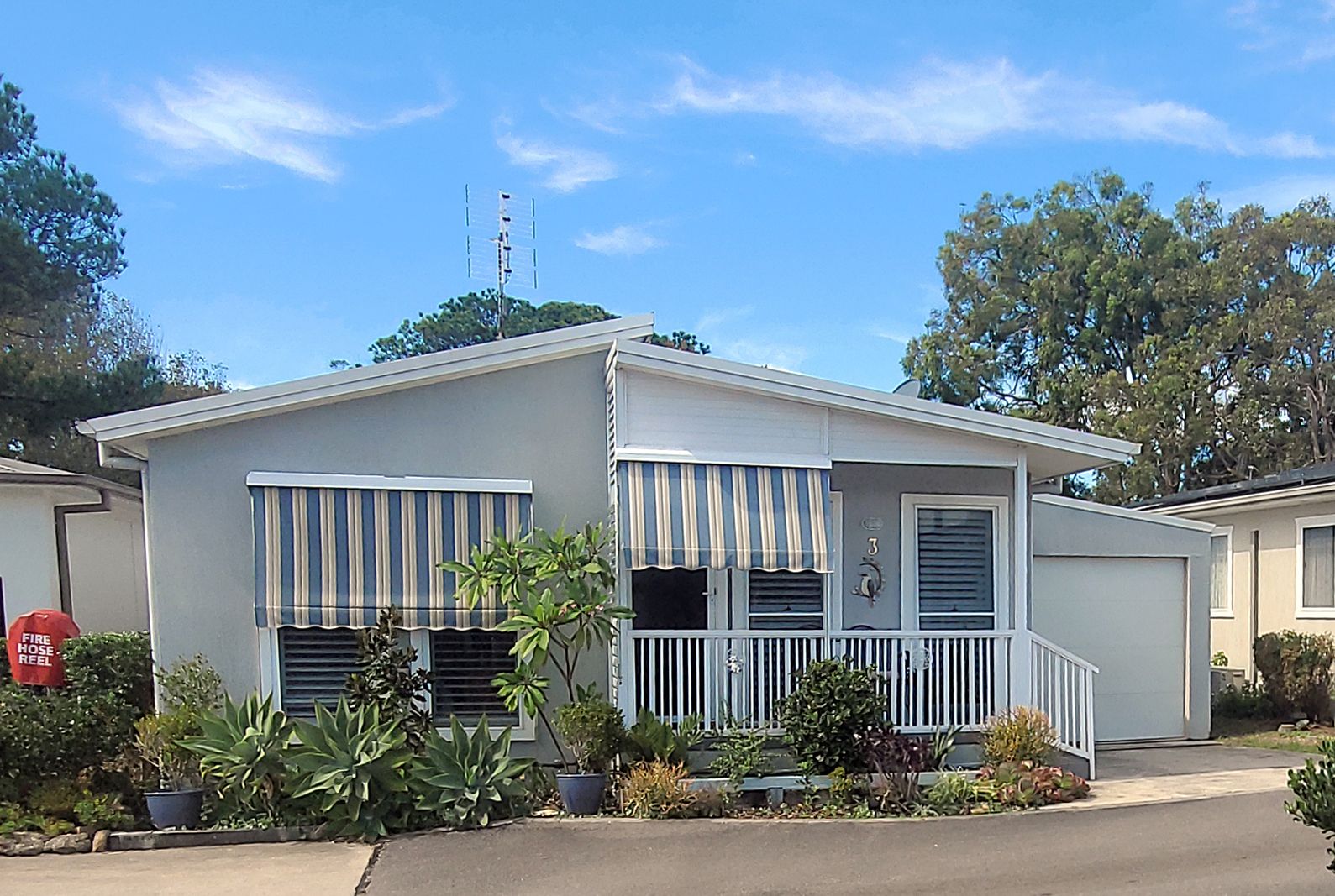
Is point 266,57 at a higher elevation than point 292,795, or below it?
higher

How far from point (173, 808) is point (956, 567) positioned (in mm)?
6986

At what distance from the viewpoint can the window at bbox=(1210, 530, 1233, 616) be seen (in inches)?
554

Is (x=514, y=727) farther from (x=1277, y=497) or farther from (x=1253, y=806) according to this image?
(x=1277, y=497)

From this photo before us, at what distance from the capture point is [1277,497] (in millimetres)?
12719

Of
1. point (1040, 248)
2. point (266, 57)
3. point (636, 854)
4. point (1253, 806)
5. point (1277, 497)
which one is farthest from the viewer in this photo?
point (1040, 248)

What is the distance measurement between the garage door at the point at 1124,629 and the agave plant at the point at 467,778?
630 cm

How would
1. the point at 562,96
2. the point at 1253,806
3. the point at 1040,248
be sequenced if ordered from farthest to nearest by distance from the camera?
the point at 1040,248 < the point at 562,96 < the point at 1253,806

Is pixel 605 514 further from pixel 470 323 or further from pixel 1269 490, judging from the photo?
pixel 470 323

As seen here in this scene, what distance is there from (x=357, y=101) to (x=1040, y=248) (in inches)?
854

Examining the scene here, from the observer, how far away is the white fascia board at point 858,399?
8258 mm

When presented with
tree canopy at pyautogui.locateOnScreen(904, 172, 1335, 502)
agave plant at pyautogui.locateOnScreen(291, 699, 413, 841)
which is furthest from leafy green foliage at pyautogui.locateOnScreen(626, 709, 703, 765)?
tree canopy at pyautogui.locateOnScreen(904, 172, 1335, 502)

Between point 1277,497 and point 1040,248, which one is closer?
point 1277,497

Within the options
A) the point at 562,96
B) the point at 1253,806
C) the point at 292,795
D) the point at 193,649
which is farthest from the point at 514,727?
the point at 562,96

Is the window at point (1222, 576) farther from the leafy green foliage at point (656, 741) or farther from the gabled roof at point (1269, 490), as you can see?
the leafy green foliage at point (656, 741)
